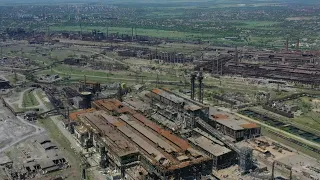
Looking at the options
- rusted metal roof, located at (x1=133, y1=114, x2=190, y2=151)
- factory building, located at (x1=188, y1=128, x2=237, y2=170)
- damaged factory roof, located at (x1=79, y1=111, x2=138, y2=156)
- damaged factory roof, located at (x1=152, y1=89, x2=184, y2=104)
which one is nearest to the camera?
damaged factory roof, located at (x1=79, y1=111, x2=138, y2=156)

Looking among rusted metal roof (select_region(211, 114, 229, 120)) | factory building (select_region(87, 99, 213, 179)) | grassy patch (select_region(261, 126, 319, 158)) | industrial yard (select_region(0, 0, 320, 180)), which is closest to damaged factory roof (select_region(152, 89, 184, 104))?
industrial yard (select_region(0, 0, 320, 180))

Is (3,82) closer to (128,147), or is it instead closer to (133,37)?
(128,147)

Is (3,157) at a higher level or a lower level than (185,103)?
lower

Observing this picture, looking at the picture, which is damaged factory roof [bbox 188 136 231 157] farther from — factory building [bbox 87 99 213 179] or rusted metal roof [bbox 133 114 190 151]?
rusted metal roof [bbox 133 114 190 151]

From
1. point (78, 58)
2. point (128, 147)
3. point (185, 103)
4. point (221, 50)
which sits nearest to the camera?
point (128, 147)

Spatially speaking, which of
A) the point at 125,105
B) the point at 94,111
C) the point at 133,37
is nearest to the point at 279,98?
the point at 125,105

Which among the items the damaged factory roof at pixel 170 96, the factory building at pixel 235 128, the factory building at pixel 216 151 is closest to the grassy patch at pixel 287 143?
the factory building at pixel 235 128

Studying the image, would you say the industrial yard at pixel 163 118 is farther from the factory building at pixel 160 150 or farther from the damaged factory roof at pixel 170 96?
the damaged factory roof at pixel 170 96
